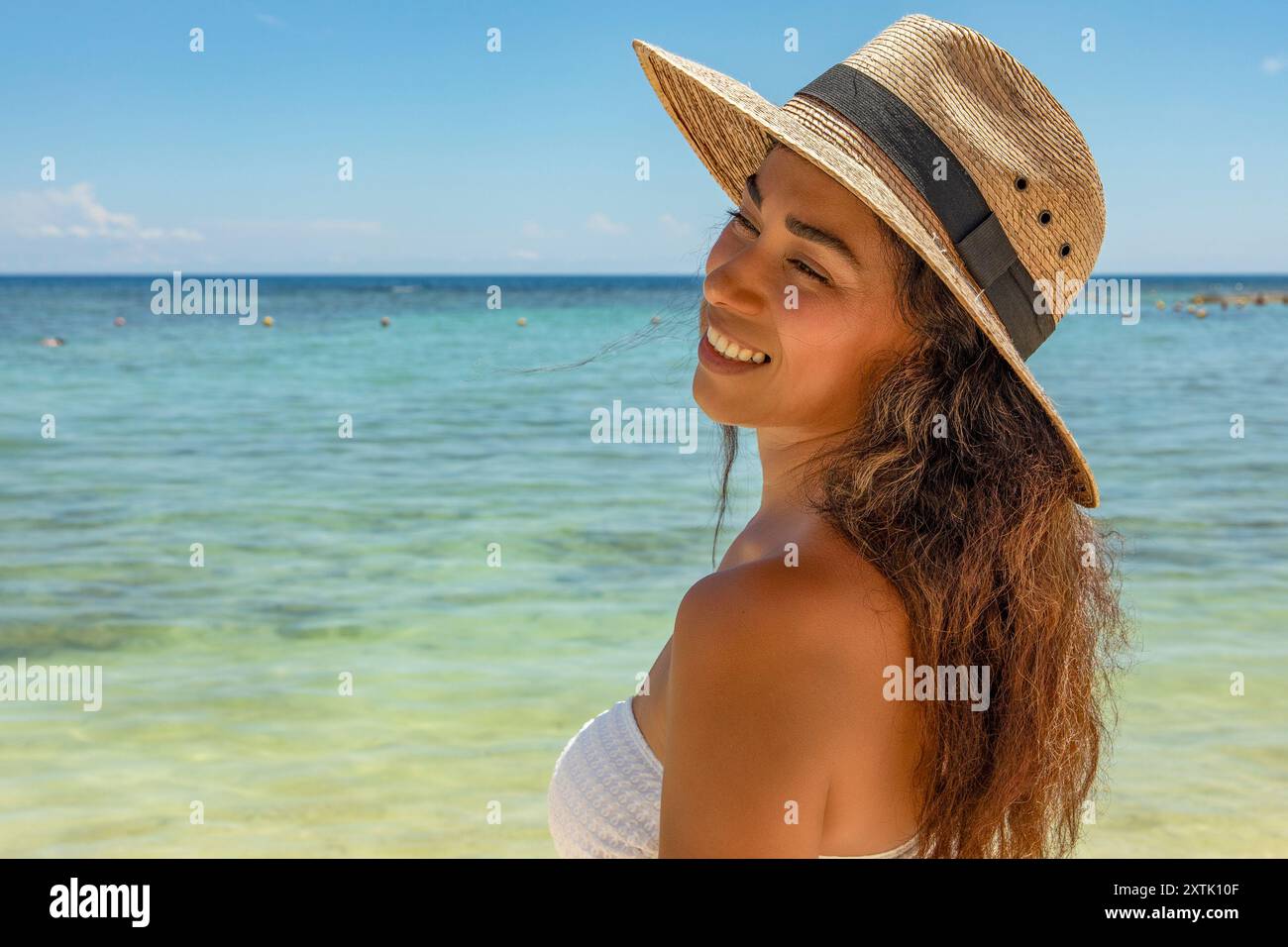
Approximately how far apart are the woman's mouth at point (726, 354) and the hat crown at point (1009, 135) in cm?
37

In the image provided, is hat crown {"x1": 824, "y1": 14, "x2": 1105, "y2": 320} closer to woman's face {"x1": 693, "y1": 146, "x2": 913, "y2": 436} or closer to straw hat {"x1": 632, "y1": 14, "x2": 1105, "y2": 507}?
straw hat {"x1": 632, "y1": 14, "x2": 1105, "y2": 507}

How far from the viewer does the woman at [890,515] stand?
132 centimetres

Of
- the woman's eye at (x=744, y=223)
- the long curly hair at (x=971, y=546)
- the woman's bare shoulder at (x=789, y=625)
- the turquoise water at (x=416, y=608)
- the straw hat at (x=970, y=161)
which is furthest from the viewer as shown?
the turquoise water at (x=416, y=608)

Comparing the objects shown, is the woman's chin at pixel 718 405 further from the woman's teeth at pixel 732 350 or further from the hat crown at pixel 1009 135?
the hat crown at pixel 1009 135

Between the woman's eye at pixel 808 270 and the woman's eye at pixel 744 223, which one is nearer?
the woman's eye at pixel 808 270

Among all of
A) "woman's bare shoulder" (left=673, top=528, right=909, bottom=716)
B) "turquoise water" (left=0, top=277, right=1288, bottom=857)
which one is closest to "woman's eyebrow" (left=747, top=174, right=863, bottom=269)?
"woman's bare shoulder" (left=673, top=528, right=909, bottom=716)

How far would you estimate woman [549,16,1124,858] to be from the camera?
1322mm

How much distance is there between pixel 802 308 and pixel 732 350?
135 mm

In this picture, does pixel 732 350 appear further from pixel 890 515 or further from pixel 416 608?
pixel 416 608

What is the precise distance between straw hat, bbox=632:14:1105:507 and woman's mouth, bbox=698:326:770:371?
25 centimetres

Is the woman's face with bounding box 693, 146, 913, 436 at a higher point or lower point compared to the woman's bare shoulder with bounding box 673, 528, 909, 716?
Answer: higher

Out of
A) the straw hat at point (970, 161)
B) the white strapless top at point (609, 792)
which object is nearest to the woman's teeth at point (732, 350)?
the straw hat at point (970, 161)

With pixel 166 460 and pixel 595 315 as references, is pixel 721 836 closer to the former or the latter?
pixel 166 460

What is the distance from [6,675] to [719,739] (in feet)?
15.7
